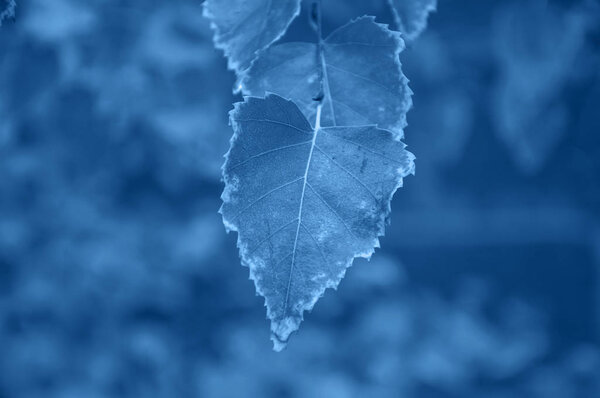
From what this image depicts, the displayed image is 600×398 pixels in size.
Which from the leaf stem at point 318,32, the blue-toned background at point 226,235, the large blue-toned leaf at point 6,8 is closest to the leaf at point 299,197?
the leaf stem at point 318,32

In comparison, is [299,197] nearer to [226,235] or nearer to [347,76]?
[347,76]

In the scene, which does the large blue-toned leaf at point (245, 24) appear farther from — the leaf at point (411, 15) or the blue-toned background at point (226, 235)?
the blue-toned background at point (226, 235)

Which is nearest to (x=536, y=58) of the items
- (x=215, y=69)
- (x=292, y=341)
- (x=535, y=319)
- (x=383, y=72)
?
(x=383, y=72)

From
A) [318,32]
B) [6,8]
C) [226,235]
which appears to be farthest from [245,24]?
[226,235]

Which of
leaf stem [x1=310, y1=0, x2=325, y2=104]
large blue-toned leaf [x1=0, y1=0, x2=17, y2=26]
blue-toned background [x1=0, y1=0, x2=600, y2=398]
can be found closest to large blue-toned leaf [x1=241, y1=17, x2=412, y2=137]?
leaf stem [x1=310, y1=0, x2=325, y2=104]

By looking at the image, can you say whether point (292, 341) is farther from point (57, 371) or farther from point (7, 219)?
point (7, 219)
